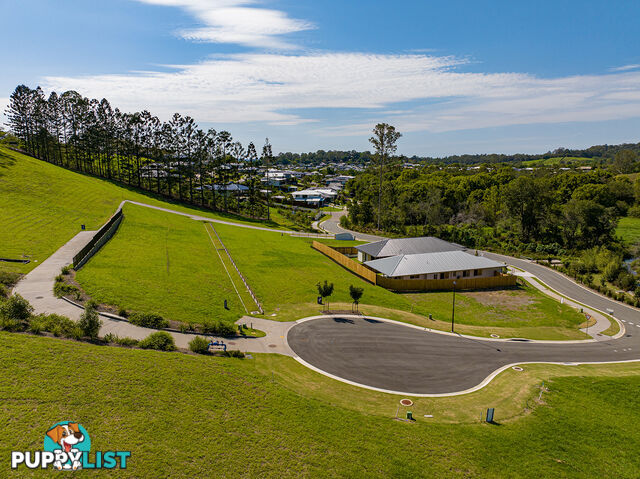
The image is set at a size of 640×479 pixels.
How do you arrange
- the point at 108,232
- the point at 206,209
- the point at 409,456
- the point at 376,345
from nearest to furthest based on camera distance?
the point at 409,456
the point at 376,345
the point at 108,232
the point at 206,209

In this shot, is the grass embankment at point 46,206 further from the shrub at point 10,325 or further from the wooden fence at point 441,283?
the wooden fence at point 441,283

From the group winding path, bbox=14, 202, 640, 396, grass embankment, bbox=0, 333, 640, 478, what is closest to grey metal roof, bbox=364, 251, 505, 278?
winding path, bbox=14, 202, 640, 396

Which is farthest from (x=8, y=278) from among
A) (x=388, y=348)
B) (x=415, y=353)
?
(x=415, y=353)

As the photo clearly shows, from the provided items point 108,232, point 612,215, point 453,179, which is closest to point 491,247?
point 612,215

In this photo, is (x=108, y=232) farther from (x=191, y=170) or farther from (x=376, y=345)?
(x=191, y=170)

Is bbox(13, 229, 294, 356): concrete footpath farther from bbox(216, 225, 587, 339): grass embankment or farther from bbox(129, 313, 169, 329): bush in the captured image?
bbox(216, 225, 587, 339): grass embankment

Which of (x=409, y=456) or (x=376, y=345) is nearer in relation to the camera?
(x=409, y=456)
